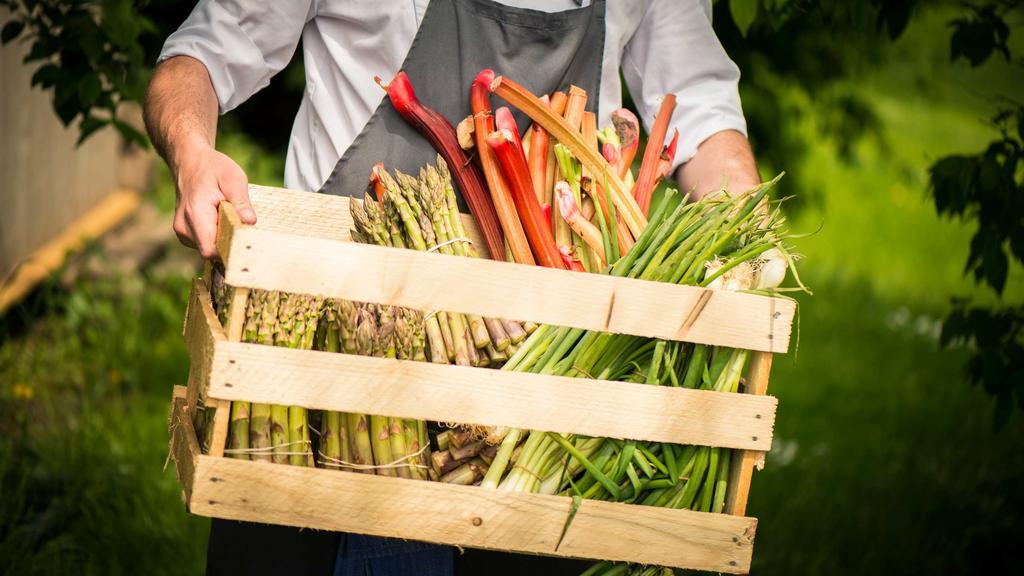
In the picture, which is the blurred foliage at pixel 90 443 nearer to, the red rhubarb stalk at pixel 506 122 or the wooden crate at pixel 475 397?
the wooden crate at pixel 475 397

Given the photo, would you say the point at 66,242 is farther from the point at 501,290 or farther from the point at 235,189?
the point at 501,290

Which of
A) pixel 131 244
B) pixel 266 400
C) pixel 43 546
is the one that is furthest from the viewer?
pixel 131 244

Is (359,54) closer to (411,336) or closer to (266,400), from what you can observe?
(411,336)

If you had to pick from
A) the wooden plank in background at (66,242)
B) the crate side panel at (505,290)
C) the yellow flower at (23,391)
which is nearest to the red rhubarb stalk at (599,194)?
the crate side panel at (505,290)

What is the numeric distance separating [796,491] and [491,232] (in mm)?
2963

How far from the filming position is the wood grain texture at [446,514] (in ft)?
5.46

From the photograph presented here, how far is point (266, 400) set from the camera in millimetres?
1643

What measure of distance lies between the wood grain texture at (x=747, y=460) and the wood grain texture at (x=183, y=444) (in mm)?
906

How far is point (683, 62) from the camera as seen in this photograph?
2.52m

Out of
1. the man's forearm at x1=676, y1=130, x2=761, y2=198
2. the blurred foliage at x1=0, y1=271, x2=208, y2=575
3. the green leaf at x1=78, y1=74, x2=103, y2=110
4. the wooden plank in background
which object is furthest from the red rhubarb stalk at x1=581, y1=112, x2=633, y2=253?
the wooden plank in background

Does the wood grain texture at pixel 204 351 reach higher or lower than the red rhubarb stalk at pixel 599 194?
lower

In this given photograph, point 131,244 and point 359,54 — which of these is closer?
point 359,54

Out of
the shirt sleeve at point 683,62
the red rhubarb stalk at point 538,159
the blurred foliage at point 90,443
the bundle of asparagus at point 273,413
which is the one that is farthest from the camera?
the blurred foliage at point 90,443

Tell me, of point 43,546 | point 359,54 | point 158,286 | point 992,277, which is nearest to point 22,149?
point 158,286
